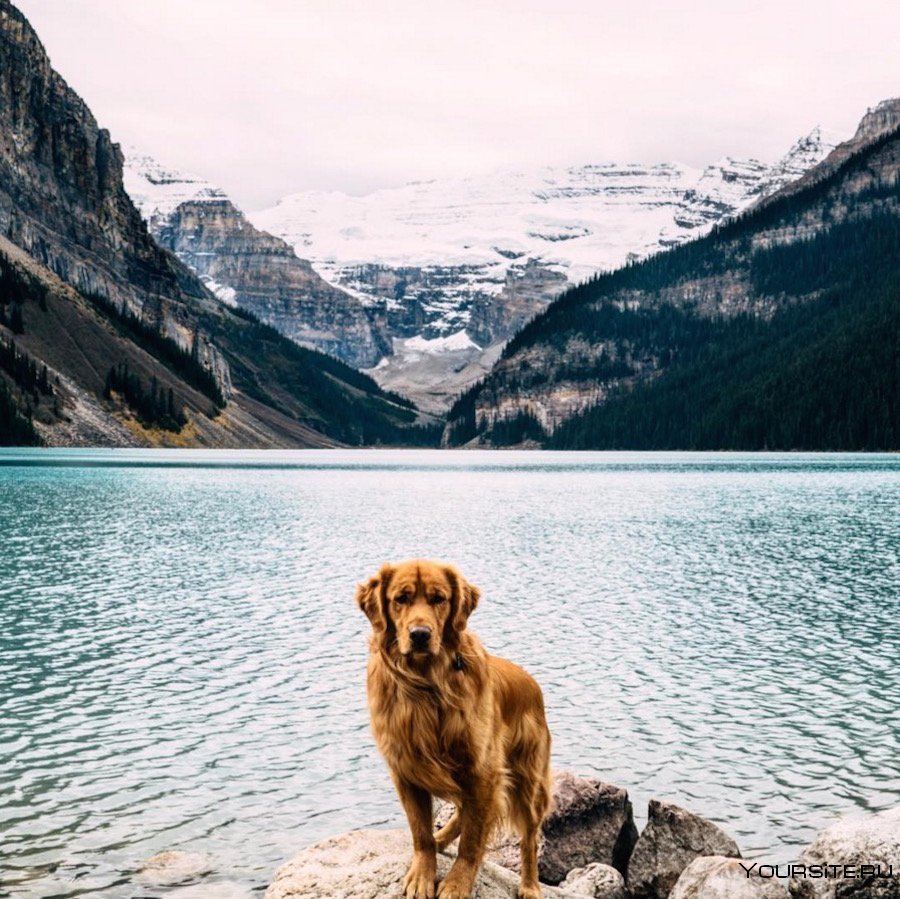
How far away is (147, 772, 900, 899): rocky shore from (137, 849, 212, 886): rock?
38 mm

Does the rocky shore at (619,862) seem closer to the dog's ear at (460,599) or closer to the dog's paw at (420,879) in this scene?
the dog's paw at (420,879)

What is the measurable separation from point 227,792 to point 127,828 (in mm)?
1922

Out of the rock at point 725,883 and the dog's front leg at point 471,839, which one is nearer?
the dog's front leg at point 471,839

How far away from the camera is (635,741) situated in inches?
712

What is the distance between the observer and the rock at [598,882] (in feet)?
36.8

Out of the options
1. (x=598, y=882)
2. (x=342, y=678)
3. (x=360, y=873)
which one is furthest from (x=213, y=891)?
(x=342, y=678)

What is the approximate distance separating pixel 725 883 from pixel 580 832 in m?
2.77

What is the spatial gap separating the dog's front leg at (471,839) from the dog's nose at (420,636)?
1423 mm

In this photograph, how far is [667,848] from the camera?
1162cm

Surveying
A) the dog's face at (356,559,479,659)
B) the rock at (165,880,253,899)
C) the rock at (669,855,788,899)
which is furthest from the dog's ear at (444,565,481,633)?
the rock at (165,880,253,899)

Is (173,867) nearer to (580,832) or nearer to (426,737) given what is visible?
(580,832)

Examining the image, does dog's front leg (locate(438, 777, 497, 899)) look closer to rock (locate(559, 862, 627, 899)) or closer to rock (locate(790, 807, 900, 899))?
rock (locate(559, 862, 627, 899))

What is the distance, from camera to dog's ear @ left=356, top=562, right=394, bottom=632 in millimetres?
8289

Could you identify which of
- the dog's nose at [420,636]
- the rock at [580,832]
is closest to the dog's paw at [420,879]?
the dog's nose at [420,636]
